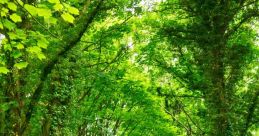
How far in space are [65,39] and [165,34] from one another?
170 inches

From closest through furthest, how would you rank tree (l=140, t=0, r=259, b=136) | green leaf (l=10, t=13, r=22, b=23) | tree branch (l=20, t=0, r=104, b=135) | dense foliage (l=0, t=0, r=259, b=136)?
green leaf (l=10, t=13, r=22, b=23) → tree branch (l=20, t=0, r=104, b=135) → dense foliage (l=0, t=0, r=259, b=136) → tree (l=140, t=0, r=259, b=136)

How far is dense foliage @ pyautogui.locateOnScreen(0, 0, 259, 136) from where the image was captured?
7.48m

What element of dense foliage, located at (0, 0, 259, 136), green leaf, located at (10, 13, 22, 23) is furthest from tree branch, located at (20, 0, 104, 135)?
green leaf, located at (10, 13, 22, 23)

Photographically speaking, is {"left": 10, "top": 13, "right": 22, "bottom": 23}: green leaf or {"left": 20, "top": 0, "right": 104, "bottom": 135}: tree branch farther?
{"left": 20, "top": 0, "right": 104, "bottom": 135}: tree branch

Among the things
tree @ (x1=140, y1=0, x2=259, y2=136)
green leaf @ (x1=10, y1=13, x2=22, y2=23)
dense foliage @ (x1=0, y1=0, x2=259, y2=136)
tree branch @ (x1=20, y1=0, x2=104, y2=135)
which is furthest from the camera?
tree @ (x1=140, y1=0, x2=259, y2=136)

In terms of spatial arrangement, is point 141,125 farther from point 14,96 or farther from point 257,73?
point 14,96

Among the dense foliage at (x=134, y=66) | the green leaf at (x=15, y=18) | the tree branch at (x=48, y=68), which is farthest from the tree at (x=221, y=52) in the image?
→ the green leaf at (x=15, y=18)

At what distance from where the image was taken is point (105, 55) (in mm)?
14547

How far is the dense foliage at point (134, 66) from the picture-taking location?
24.5ft

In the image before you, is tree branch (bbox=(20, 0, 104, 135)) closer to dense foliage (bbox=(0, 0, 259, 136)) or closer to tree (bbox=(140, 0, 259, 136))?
dense foliage (bbox=(0, 0, 259, 136))

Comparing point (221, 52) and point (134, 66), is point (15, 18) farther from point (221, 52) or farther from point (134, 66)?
point (134, 66)

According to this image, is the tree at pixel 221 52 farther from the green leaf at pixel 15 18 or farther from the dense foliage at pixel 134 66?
the green leaf at pixel 15 18

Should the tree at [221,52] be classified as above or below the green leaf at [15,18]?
above

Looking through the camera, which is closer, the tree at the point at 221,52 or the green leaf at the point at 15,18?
the green leaf at the point at 15,18
